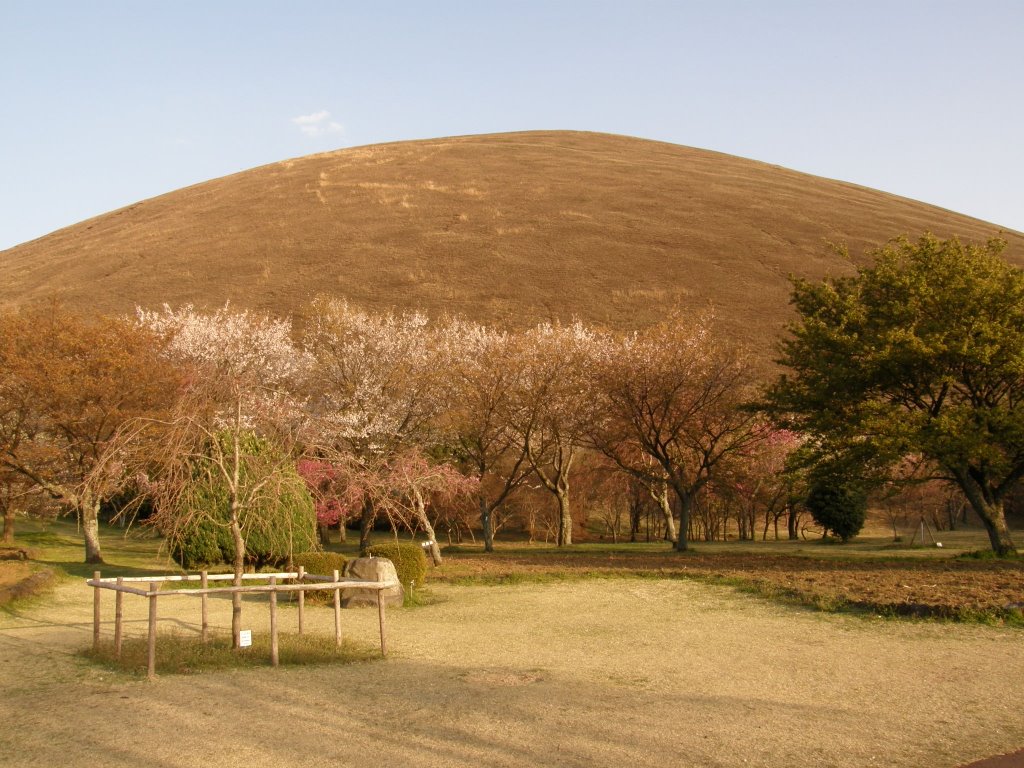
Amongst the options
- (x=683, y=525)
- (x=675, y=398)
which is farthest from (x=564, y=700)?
(x=675, y=398)

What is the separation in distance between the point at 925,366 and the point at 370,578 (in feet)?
55.8

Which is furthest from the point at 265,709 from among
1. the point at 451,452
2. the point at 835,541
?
the point at 835,541

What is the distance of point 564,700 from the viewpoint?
31.9 ft

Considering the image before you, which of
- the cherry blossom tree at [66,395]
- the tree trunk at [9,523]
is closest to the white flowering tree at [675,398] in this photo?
the cherry blossom tree at [66,395]

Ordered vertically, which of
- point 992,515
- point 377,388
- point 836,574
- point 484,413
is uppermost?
point 377,388

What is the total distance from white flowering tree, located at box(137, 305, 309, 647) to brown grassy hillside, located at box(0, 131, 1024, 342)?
22.6m

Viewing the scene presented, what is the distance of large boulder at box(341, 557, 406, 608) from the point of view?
17672mm

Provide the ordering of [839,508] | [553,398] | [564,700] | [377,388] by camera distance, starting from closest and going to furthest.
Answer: [564,700] → [553,398] → [377,388] → [839,508]

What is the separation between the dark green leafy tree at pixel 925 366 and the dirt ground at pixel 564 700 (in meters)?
10.8

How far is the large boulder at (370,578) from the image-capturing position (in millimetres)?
17672

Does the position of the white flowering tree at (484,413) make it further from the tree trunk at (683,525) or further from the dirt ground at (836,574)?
the tree trunk at (683,525)

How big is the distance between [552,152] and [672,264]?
54457 millimetres

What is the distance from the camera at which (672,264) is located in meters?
82.9

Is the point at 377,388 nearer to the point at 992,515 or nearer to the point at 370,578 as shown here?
the point at 370,578
